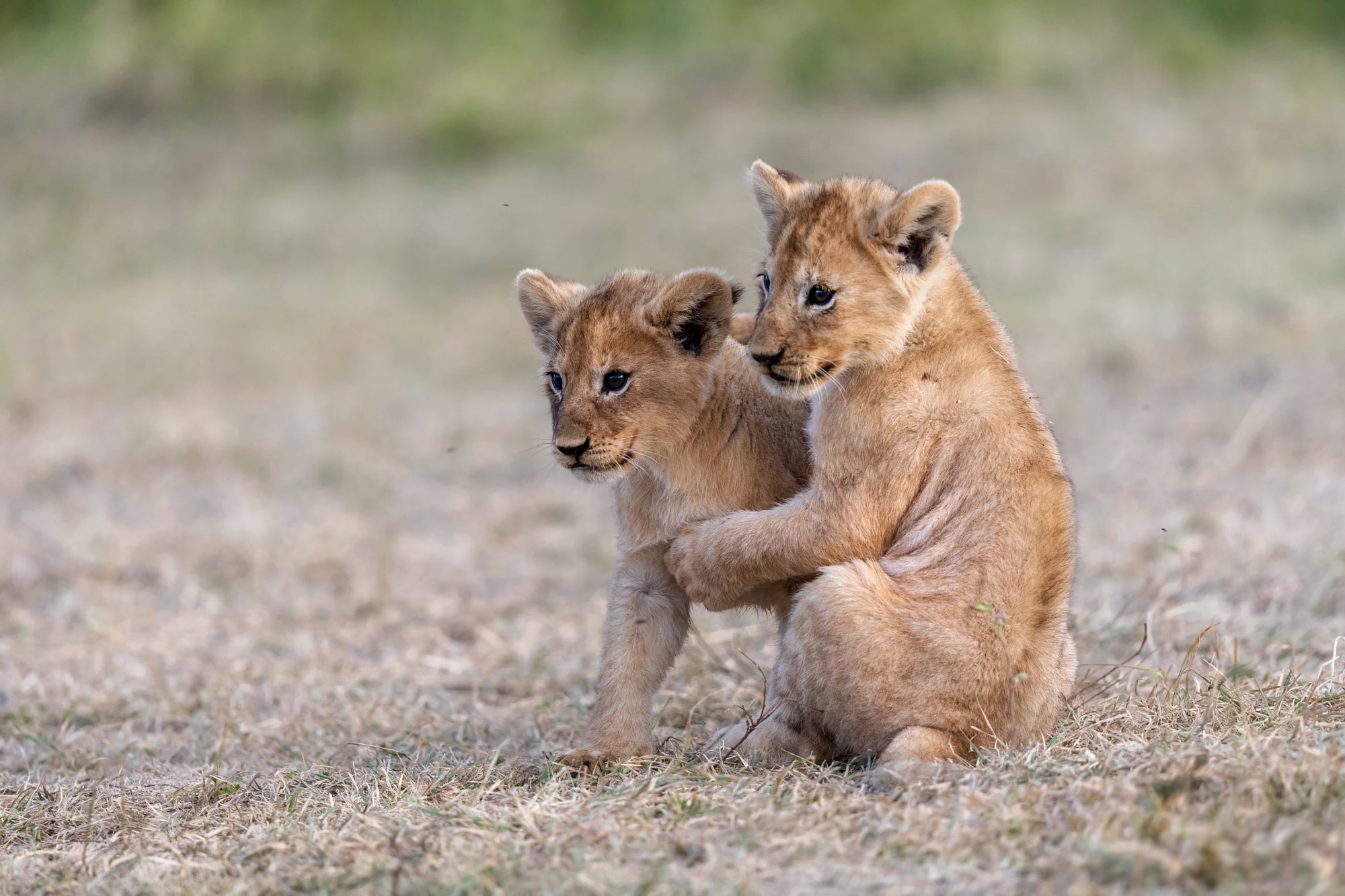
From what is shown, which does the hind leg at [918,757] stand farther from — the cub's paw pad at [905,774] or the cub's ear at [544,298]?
the cub's ear at [544,298]

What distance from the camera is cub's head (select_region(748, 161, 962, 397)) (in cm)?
438

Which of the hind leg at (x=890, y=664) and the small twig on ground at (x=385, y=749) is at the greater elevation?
the hind leg at (x=890, y=664)

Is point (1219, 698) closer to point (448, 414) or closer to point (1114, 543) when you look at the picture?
point (1114, 543)

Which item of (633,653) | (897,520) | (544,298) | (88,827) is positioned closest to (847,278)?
(897,520)

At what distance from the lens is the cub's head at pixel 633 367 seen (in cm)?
462

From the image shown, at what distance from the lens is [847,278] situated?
4426mm

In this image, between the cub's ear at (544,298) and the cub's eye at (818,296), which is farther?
the cub's ear at (544,298)

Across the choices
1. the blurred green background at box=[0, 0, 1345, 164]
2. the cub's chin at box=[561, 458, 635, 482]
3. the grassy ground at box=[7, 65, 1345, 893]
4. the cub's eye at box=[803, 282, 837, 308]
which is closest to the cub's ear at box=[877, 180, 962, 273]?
the cub's eye at box=[803, 282, 837, 308]

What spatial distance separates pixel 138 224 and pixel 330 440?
831cm

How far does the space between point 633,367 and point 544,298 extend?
0.48 metres

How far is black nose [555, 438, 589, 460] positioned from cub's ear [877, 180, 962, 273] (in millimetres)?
1075

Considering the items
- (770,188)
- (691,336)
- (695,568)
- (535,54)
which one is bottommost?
(695,568)

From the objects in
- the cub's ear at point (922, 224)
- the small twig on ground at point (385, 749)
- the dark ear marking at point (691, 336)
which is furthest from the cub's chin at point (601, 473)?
the small twig on ground at point (385, 749)

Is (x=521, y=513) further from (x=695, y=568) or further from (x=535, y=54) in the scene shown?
(x=535, y=54)
